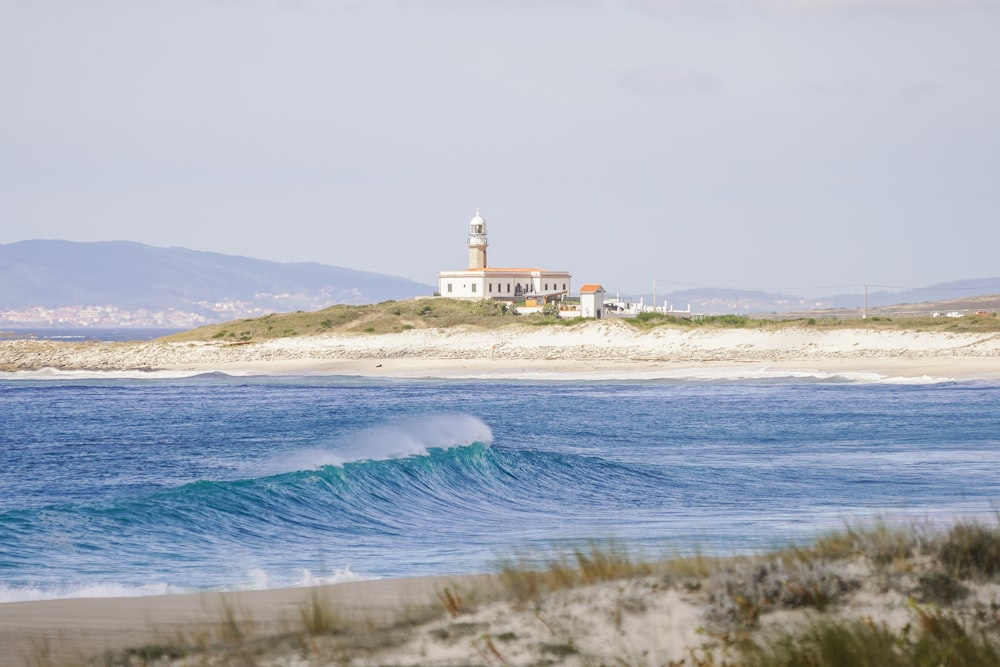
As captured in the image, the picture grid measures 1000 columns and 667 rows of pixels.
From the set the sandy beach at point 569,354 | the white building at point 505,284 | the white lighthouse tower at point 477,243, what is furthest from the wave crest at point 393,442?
the white lighthouse tower at point 477,243

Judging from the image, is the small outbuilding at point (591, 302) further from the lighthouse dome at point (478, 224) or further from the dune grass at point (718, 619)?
the dune grass at point (718, 619)

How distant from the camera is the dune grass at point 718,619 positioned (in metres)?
5.53

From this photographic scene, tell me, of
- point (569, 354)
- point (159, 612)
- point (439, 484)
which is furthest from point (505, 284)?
point (159, 612)

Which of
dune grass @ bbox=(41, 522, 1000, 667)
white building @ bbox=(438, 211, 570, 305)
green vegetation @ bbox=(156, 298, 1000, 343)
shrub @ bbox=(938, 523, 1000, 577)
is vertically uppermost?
white building @ bbox=(438, 211, 570, 305)

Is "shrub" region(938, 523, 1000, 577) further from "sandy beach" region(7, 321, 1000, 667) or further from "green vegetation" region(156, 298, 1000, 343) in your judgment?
"green vegetation" region(156, 298, 1000, 343)

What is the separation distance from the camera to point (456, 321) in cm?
7962

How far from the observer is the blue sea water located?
38.3 feet

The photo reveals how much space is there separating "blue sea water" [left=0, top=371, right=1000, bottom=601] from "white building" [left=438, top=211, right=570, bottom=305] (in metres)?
54.8

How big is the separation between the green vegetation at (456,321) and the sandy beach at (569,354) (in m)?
1.45

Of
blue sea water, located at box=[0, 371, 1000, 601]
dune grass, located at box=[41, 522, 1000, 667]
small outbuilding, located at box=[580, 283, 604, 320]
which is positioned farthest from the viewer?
small outbuilding, located at box=[580, 283, 604, 320]

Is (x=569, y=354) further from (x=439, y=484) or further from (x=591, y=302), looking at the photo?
(x=439, y=484)

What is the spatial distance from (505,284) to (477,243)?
27.7 feet

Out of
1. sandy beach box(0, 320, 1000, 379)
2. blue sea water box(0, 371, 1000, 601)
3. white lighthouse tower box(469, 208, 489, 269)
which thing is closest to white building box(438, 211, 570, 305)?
white lighthouse tower box(469, 208, 489, 269)

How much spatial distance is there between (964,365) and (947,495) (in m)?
45.4
